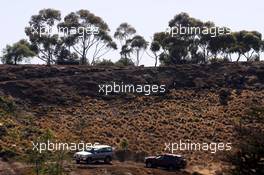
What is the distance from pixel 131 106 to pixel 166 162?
2927cm

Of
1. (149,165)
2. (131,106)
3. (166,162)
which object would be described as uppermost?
(131,106)

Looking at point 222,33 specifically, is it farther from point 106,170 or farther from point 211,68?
point 106,170

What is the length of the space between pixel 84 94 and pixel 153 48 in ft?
119

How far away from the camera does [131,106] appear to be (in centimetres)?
7988

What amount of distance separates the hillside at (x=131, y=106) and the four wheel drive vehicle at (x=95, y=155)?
5470 millimetres

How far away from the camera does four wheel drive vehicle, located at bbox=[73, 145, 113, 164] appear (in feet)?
165

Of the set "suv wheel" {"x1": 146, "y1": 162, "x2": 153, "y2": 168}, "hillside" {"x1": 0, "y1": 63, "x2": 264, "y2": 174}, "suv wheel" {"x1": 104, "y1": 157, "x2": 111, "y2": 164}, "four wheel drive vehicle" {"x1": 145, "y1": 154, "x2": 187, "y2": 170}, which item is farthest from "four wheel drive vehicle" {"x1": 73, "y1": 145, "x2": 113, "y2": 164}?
"hillside" {"x1": 0, "y1": 63, "x2": 264, "y2": 174}

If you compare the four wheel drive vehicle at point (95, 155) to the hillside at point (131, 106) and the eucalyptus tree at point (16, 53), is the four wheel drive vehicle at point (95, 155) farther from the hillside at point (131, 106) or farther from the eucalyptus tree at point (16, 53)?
the eucalyptus tree at point (16, 53)

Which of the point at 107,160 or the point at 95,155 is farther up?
the point at 95,155

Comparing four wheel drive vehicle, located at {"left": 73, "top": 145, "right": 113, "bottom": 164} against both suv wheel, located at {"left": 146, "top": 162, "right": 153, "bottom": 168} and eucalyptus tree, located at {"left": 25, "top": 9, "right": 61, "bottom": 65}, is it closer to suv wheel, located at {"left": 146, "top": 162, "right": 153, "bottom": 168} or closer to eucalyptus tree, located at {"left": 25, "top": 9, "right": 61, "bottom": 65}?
suv wheel, located at {"left": 146, "top": 162, "right": 153, "bottom": 168}

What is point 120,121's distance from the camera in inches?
2862

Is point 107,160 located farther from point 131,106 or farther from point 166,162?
point 131,106

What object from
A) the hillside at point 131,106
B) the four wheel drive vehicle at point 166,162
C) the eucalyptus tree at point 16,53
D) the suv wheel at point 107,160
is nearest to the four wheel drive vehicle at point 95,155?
the suv wheel at point 107,160

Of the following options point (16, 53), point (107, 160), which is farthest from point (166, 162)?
point (16, 53)
